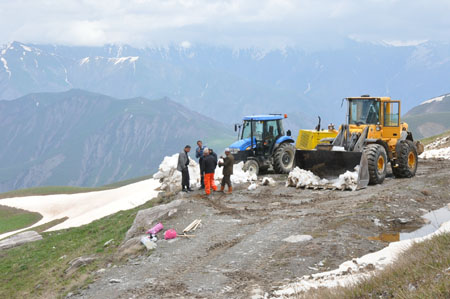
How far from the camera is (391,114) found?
65.0 ft

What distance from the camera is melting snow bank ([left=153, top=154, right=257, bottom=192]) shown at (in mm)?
20748

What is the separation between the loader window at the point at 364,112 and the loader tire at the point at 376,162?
1965 mm

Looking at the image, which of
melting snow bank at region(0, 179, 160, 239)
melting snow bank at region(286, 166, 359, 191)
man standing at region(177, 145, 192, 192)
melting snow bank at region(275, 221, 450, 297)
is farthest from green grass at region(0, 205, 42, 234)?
melting snow bank at region(275, 221, 450, 297)

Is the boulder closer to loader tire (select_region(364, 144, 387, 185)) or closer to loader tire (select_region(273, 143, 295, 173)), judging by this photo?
loader tire (select_region(273, 143, 295, 173))


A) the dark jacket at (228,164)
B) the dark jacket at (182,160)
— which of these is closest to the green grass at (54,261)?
the dark jacket at (182,160)

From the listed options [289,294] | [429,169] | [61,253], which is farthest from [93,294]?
[429,169]

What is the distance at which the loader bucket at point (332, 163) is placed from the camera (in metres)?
17.3

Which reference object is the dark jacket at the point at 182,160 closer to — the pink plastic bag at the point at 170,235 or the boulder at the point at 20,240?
the pink plastic bag at the point at 170,235

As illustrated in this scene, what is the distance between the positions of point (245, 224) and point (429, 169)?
12.3m

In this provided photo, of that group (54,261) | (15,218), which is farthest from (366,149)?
(15,218)

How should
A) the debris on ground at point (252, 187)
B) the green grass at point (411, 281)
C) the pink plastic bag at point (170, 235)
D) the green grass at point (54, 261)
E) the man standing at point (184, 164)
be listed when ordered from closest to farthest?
the green grass at point (411, 281), the green grass at point (54, 261), the pink plastic bag at point (170, 235), the man standing at point (184, 164), the debris on ground at point (252, 187)

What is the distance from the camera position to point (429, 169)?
2252 cm

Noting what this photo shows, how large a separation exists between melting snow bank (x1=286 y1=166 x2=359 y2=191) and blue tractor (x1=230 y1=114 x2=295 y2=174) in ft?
12.3

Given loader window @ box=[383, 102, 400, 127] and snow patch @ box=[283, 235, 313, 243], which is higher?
loader window @ box=[383, 102, 400, 127]
